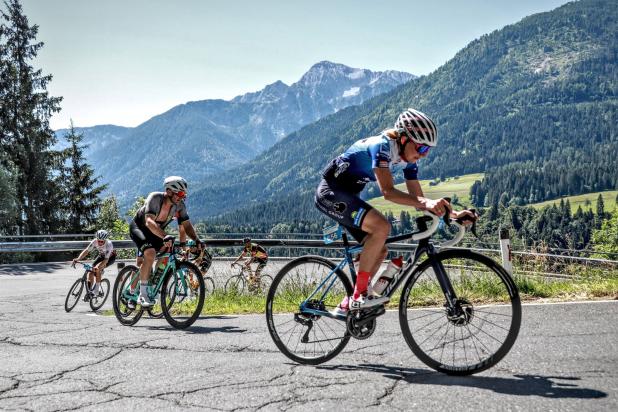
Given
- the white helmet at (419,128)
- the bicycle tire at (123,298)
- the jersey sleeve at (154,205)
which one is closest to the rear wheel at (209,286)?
the bicycle tire at (123,298)

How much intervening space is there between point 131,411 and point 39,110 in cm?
3789

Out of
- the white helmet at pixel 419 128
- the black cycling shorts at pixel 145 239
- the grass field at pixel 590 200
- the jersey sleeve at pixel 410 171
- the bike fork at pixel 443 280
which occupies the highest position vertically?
the white helmet at pixel 419 128

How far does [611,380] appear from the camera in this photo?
4109 millimetres

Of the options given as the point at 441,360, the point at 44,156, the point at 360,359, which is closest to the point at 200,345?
the point at 360,359

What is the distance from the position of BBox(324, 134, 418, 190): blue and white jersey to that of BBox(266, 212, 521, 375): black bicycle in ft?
1.57

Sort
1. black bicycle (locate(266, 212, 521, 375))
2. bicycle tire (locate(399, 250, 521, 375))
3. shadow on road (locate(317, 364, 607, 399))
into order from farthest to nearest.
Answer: black bicycle (locate(266, 212, 521, 375)) → bicycle tire (locate(399, 250, 521, 375)) → shadow on road (locate(317, 364, 607, 399))

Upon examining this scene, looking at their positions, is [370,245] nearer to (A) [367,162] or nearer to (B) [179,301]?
(A) [367,162]

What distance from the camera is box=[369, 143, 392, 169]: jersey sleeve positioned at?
449cm

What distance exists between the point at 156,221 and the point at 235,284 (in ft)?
15.6

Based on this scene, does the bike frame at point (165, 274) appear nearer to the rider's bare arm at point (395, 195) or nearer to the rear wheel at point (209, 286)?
the rear wheel at point (209, 286)

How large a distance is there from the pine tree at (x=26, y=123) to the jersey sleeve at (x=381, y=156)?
113 feet

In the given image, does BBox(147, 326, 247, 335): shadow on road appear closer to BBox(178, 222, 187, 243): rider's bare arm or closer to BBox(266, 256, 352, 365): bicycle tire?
BBox(178, 222, 187, 243): rider's bare arm

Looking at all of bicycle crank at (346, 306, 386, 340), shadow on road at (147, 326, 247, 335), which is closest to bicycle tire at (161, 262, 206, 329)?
shadow on road at (147, 326, 247, 335)

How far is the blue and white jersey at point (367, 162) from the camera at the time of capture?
4520 millimetres
